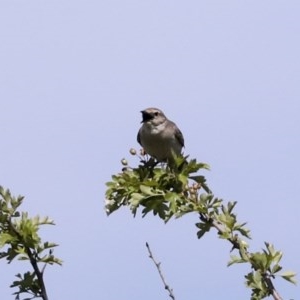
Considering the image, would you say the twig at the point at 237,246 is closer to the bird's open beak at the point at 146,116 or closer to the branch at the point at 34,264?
the branch at the point at 34,264

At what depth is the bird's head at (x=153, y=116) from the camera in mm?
14938

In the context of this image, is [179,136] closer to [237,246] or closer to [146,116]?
[146,116]

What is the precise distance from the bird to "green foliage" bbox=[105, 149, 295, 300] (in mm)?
4768

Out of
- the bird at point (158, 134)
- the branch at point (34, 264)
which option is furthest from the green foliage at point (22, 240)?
the bird at point (158, 134)

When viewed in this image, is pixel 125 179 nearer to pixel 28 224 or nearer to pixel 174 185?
pixel 174 185

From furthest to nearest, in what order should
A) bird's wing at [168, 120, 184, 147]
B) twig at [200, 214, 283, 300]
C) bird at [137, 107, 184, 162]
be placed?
bird's wing at [168, 120, 184, 147]
bird at [137, 107, 184, 162]
twig at [200, 214, 283, 300]

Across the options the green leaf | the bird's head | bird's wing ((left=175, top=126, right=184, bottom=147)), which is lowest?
the green leaf

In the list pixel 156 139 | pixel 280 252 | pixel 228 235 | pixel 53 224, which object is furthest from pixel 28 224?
pixel 156 139

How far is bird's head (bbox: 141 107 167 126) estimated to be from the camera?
14.9 meters

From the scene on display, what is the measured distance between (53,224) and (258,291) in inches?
92.8

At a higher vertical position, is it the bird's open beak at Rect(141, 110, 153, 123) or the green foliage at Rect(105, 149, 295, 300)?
the bird's open beak at Rect(141, 110, 153, 123)

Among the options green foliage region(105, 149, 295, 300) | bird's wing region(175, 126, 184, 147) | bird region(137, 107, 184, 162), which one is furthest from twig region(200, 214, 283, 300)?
bird's wing region(175, 126, 184, 147)

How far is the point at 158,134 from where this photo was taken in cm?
1455

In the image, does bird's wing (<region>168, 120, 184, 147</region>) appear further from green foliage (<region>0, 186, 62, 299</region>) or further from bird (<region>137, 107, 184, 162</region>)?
green foliage (<region>0, 186, 62, 299</region>)
